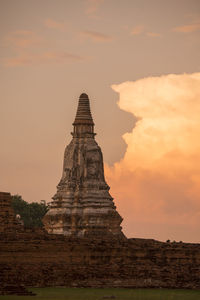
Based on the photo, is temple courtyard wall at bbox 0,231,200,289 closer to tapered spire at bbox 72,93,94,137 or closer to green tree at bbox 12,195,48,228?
tapered spire at bbox 72,93,94,137

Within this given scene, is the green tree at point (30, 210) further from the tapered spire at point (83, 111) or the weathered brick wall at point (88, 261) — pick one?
the weathered brick wall at point (88, 261)

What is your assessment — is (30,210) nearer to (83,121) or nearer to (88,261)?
(83,121)

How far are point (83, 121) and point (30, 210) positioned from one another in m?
21.5

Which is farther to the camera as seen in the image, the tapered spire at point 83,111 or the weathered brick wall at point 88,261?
the tapered spire at point 83,111

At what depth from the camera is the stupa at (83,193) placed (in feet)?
234

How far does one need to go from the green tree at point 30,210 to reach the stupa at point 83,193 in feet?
63.7

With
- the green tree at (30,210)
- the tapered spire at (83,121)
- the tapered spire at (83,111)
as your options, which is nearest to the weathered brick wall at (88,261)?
the tapered spire at (83,121)

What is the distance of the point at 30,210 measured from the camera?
308 feet

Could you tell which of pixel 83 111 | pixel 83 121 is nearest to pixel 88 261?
pixel 83 121

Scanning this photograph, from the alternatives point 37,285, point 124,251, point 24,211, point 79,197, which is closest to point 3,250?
point 37,285

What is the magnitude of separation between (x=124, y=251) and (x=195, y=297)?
196 inches

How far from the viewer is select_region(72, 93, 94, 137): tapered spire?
73.8m

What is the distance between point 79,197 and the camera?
2847 inches

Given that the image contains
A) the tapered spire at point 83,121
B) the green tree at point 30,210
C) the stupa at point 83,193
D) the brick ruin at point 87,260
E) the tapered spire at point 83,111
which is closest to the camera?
the brick ruin at point 87,260
